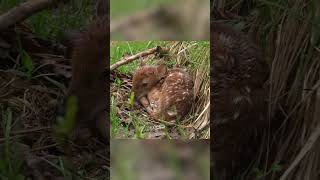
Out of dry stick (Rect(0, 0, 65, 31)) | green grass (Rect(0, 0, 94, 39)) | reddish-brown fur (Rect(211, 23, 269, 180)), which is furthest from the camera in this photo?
green grass (Rect(0, 0, 94, 39))

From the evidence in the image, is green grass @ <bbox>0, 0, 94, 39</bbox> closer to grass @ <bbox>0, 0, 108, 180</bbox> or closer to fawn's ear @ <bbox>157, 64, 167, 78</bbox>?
grass @ <bbox>0, 0, 108, 180</bbox>

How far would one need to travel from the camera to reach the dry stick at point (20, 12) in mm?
1888

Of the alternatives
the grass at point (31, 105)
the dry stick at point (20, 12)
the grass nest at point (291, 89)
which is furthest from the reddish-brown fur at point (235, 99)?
the dry stick at point (20, 12)

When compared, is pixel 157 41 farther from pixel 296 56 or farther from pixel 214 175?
pixel 296 56

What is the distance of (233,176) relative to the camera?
1631 mm

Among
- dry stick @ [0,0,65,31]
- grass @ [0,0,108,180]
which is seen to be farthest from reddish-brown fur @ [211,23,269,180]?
dry stick @ [0,0,65,31]

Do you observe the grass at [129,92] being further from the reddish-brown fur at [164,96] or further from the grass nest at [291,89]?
the grass nest at [291,89]

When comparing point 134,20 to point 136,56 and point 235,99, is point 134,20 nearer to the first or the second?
point 136,56

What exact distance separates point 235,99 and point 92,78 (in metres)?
0.42

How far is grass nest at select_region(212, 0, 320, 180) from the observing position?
1632mm

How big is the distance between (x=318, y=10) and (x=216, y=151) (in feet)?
1.67

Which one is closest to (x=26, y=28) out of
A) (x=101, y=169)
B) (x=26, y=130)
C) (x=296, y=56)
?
(x=26, y=130)

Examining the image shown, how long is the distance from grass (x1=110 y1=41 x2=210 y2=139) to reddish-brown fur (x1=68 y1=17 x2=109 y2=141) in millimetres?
190

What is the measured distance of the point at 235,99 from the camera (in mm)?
1582
